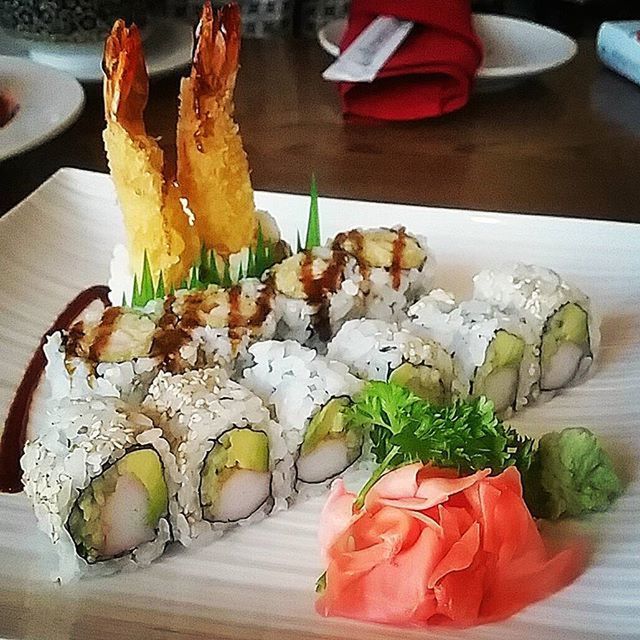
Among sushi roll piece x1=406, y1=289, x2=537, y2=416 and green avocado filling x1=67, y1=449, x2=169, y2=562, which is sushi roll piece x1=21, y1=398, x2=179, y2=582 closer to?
green avocado filling x1=67, y1=449, x2=169, y2=562

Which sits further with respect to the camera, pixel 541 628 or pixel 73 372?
pixel 73 372

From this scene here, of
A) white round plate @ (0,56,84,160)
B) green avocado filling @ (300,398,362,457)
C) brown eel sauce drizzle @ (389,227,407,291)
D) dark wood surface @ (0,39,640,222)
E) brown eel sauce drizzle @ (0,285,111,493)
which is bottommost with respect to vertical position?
brown eel sauce drizzle @ (0,285,111,493)

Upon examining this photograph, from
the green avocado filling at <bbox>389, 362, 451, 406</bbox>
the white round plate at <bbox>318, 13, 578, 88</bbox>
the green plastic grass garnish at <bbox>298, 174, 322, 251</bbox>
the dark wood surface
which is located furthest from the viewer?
the white round plate at <bbox>318, 13, 578, 88</bbox>

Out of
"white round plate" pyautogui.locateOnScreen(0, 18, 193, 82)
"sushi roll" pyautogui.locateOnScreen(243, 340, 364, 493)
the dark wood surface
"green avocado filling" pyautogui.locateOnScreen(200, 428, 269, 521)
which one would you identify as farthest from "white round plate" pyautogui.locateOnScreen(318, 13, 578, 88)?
"green avocado filling" pyautogui.locateOnScreen(200, 428, 269, 521)

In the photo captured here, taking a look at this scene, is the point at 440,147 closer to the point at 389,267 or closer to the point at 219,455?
the point at 389,267

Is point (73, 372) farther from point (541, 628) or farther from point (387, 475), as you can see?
point (541, 628)

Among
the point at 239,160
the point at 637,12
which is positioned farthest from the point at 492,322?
the point at 637,12
